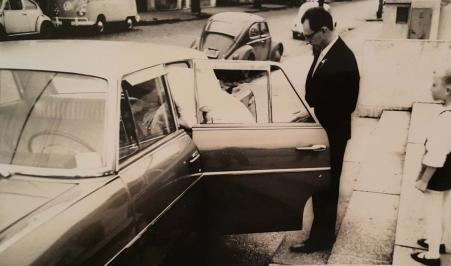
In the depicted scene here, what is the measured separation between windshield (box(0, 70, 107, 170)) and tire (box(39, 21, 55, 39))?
100 centimetres

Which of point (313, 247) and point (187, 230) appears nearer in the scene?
point (187, 230)

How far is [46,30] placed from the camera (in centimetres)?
308

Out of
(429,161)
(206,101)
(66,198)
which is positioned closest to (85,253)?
(66,198)

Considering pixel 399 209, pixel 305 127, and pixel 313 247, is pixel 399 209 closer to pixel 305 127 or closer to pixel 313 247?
pixel 313 247

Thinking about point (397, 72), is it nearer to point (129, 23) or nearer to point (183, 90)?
point (129, 23)

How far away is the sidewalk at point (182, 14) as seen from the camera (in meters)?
3.79

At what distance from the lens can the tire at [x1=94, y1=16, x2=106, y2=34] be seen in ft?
11.3

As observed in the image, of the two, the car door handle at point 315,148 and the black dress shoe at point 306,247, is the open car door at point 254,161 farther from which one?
the black dress shoe at point 306,247

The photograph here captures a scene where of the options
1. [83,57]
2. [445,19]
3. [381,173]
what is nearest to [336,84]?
[83,57]

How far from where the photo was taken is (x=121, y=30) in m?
3.58

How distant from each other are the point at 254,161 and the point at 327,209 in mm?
646

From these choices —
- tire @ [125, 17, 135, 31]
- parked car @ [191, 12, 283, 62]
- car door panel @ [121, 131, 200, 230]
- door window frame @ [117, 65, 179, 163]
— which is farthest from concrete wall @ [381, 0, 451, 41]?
car door panel @ [121, 131, 200, 230]

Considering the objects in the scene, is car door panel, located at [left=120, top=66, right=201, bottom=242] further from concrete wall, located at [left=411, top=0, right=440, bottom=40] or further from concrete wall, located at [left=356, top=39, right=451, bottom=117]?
concrete wall, located at [left=411, top=0, right=440, bottom=40]

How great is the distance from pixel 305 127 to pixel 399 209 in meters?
1.03
